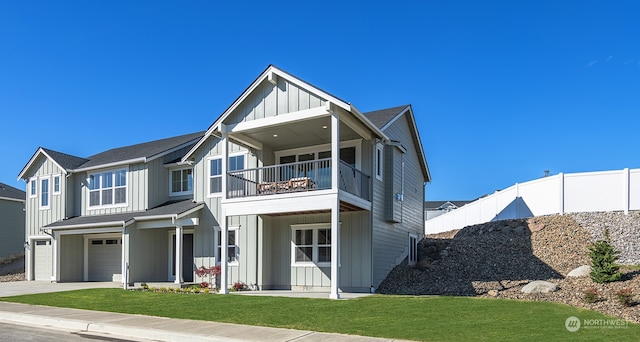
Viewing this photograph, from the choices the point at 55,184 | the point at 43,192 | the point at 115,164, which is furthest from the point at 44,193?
the point at 115,164

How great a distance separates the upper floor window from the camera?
906 inches

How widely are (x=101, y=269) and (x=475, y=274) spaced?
18282 millimetres

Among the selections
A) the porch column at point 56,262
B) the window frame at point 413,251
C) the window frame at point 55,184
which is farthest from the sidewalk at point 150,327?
the window frame at point 55,184

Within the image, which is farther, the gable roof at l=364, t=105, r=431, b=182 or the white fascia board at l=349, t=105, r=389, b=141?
the gable roof at l=364, t=105, r=431, b=182

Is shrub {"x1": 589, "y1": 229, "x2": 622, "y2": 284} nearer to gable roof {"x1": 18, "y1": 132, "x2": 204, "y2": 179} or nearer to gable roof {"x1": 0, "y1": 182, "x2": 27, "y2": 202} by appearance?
gable roof {"x1": 18, "y1": 132, "x2": 204, "y2": 179}

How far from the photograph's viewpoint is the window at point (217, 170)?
19844 millimetres

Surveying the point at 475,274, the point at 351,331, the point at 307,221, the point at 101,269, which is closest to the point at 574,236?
the point at 475,274

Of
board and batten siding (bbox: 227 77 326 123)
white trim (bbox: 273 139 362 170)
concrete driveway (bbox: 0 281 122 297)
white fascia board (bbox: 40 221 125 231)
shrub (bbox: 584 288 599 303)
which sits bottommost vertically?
concrete driveway (bbox: 0 281 122 297)

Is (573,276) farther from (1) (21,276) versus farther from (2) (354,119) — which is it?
(1) (21,276)

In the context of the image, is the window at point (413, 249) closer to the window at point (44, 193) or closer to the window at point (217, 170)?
the window at point (217, 170)

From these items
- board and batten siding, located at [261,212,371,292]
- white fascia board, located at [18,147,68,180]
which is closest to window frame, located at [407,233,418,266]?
board and batten siding, located at [261,212,371,292]

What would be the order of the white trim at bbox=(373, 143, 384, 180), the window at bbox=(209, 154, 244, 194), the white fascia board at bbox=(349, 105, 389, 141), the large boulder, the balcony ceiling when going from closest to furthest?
the large boulder, the white fascia board at bbox=(349, 105, 389, 141), the balcony ceiling, the white trim at bbox=(373, 143, 384, 180), the window at bbox=(209, 154, 244, 194)

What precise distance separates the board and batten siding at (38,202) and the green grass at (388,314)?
10.7 metres

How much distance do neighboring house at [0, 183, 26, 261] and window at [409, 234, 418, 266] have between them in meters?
27.2
